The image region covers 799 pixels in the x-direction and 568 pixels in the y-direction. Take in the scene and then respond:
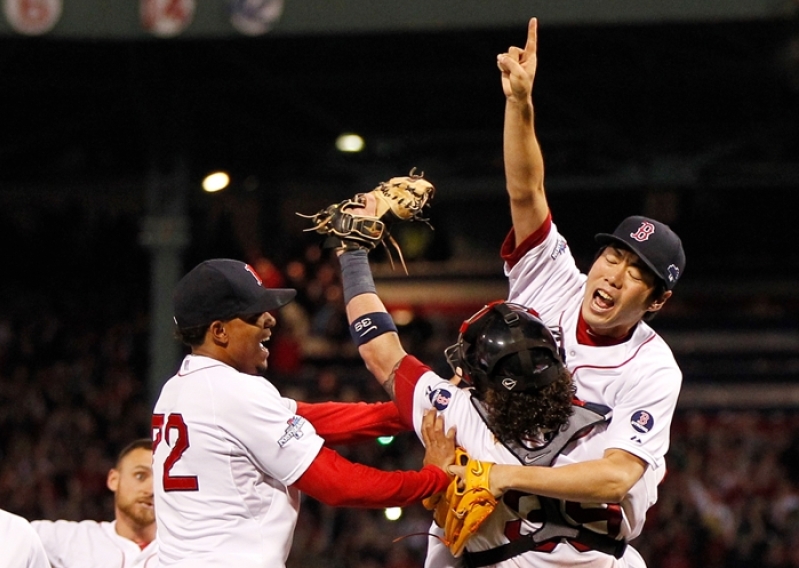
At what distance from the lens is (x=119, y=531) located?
15.6ft

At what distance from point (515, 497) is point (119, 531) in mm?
1776

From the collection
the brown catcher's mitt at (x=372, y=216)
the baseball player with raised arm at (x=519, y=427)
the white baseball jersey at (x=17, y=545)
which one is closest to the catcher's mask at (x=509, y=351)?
the baseball player with raised arm at (x=519, y=427)

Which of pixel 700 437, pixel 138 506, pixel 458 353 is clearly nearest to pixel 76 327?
pixel 700 437

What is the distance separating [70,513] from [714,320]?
23.4 feet

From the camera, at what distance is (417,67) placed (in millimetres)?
10359

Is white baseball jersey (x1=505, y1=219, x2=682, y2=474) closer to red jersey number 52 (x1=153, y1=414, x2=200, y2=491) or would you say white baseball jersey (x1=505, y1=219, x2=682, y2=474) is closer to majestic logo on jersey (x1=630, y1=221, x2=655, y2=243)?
majestic logo on jersey (x1=630, y1=221, x2=655, y2=243)

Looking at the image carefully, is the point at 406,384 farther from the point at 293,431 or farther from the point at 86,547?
the point at 86,547

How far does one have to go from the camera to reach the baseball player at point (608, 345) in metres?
3.51

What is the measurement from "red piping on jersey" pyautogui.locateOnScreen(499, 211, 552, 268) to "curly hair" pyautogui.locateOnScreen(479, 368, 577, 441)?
0.57m

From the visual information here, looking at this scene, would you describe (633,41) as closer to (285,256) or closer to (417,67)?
(417,67)

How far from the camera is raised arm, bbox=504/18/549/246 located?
3.79 m

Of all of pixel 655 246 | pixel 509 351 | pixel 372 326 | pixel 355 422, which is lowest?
pixel 355 422

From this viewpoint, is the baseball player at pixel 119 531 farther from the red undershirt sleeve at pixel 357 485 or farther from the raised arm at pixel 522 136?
the raised arm at pixel 522 136

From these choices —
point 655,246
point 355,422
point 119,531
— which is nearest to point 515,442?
point 355,422
